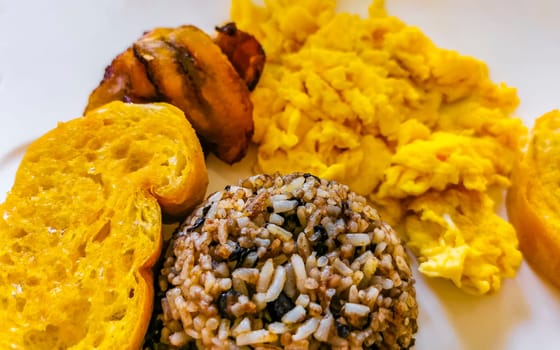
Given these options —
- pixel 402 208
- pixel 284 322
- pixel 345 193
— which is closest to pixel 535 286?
pixel 402 208

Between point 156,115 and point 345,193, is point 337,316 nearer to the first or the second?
point 345,193

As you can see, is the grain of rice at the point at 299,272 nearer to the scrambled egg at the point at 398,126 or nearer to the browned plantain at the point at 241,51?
the scrambled egg at the point at 398,126

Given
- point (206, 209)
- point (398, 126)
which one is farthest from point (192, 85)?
point (398, 126)

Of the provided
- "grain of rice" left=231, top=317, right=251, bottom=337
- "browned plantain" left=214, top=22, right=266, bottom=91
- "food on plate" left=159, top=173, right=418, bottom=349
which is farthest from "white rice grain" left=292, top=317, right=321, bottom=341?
"browned plantain" left=214, top=22, right=266, bottom=91

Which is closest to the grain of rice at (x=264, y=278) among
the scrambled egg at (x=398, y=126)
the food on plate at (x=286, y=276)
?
the food on plate at (x=286, y=276)

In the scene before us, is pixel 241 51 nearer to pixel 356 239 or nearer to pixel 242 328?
pixel 356 239

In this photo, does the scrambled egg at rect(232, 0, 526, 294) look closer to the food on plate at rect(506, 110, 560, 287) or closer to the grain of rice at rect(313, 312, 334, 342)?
the food on plate at rect(506, 110, 560, 287)
